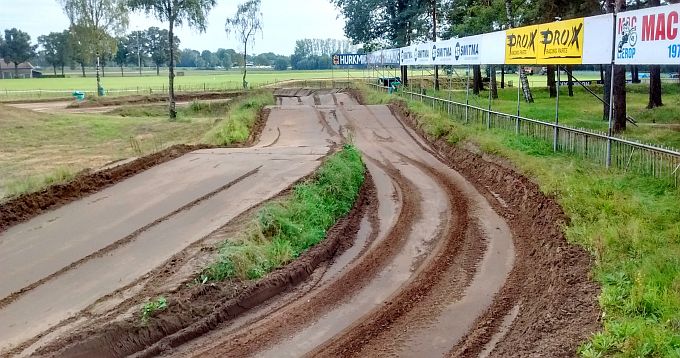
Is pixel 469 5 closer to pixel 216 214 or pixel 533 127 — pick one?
pixel 533 127

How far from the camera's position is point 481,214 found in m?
13.3

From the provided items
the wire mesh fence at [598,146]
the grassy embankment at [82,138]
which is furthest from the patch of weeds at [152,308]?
the wire mesh fence at [598,146]

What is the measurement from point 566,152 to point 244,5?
215 ft

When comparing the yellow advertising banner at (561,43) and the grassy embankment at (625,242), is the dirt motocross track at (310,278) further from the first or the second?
the yellow advertising banner at (561,43)

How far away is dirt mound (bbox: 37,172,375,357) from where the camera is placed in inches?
273

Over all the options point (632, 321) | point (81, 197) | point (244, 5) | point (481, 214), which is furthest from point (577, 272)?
point (244, 5)

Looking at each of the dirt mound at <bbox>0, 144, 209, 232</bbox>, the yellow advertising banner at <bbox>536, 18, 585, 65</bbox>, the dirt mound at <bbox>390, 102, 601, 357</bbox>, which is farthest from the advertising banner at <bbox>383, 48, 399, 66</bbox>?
the dirt mound at <bbox>390, 102, 601, 357</bbox>

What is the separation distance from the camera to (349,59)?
6125 centimetres

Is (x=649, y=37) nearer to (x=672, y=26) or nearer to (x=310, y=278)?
(x=672, y=26)

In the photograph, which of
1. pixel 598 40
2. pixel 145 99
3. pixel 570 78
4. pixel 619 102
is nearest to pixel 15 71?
pixel 145 99

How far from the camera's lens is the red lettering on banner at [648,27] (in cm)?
1165

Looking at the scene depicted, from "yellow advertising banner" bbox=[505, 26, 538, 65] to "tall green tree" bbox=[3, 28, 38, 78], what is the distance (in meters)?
133

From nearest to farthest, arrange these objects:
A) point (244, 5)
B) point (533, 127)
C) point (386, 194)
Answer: point (386, 194), point (533, 127), point (244, 5)

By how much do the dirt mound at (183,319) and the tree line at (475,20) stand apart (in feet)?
46.7
